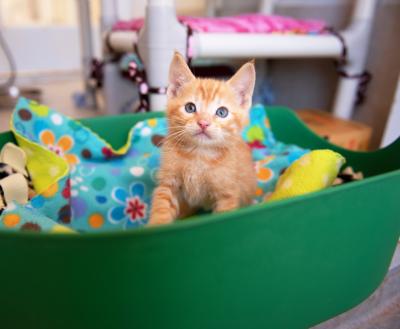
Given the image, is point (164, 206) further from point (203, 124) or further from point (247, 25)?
point (247, 25)

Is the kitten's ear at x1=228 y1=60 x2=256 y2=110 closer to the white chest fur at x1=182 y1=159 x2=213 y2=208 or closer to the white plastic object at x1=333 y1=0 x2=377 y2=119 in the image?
the white chest fur at x1=182 y1=159 x2=213 y2=208

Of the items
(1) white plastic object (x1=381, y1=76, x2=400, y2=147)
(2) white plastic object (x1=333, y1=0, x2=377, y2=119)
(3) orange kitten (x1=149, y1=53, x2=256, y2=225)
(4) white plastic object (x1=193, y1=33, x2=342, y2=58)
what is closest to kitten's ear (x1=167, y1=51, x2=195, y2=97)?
(3) orange kitten (x1=149, y1=53, x2=256, y2=225)

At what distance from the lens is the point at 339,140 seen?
4.42ft

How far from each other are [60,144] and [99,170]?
16 cm

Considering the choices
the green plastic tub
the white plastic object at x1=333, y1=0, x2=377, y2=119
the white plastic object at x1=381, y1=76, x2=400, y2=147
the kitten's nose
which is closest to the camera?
the green plastic tub

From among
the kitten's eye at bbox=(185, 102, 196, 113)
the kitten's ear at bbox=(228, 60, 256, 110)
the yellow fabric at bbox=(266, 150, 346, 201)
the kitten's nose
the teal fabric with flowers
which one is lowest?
the teal fabric with flowers

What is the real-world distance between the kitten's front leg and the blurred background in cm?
118

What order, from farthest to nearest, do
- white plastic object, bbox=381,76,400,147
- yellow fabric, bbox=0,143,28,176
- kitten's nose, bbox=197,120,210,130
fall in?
1. white plastic object, bbox=381,76,400,147
2. yellow fabric, bbox=0,143,28,176
3. kitten's nose, bbox=197,120,210,130

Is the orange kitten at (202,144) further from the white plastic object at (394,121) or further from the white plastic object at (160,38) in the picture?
the white plastic object at (394,121)

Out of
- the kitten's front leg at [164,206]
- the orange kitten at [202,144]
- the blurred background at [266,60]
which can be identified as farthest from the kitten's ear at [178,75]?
the blurred background at [266,60]

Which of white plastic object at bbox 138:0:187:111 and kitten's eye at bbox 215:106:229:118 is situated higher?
white plastic object at bbox 138:0:187:111

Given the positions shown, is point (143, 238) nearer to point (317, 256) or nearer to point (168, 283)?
point (168, 283)

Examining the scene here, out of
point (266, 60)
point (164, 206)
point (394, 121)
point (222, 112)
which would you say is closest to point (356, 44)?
point (394, 121)

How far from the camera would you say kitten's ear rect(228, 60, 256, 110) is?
76cm
